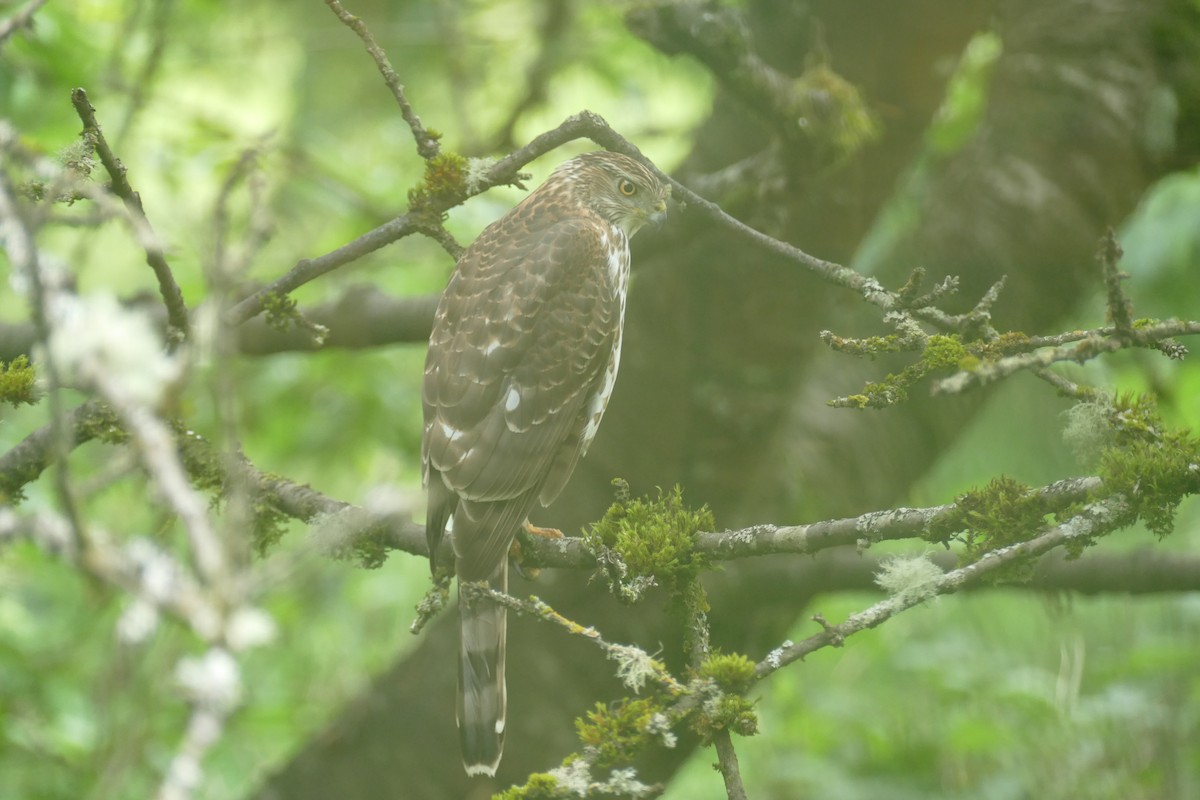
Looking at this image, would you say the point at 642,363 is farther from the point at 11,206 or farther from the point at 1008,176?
the point at 11,206

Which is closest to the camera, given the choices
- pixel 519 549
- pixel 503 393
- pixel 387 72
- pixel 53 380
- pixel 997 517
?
pixel 53 380

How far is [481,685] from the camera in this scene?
359 cm

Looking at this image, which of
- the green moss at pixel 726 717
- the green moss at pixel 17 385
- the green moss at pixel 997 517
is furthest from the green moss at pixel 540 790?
the green moss at pixel 17 385

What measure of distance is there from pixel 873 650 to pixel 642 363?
7.39 ft

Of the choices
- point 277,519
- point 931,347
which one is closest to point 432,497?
point 277,519

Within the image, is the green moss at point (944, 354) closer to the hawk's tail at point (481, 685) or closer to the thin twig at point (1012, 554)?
the thin twig at point (1012, 554)

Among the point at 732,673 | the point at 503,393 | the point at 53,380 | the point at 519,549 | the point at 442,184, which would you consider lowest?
the point at 53,380

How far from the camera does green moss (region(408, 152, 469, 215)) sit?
3.17 meters

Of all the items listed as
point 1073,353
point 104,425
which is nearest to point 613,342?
point 104,425

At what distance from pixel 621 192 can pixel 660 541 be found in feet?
6.86

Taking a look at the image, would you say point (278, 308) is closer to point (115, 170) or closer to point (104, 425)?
point (104, 425)

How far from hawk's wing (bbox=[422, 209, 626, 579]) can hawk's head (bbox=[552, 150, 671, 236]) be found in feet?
1.58

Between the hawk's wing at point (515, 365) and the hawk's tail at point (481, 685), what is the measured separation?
0.95ft

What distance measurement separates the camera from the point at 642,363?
5.11 meters
